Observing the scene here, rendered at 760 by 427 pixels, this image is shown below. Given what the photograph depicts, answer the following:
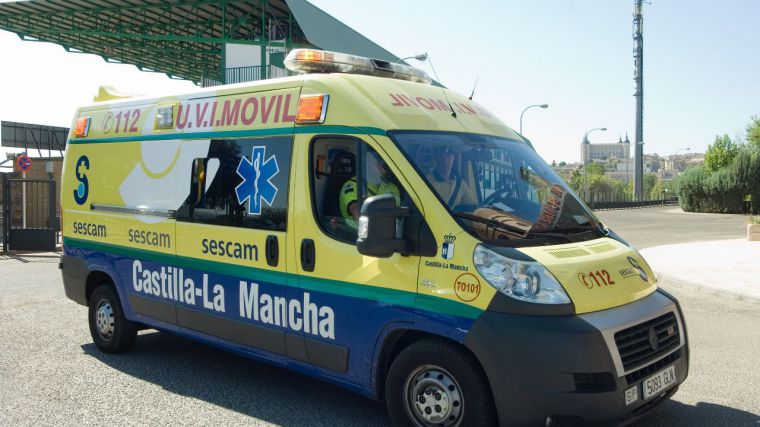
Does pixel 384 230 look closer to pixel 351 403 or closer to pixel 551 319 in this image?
pixel 551 319

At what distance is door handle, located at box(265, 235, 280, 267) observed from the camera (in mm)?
4547

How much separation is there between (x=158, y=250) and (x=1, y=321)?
3.46 meters

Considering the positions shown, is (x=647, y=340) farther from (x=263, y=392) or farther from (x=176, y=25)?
(x=176, y=25)

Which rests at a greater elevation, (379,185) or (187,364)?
(379,185)

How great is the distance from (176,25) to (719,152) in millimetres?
62329

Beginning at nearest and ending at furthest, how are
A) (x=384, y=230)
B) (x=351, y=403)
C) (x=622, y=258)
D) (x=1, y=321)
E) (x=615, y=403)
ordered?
(x=615, y=403) < (x=384, y=230) < (x=622, y=258) < (x=351, y=403) < (x=1, y=321)

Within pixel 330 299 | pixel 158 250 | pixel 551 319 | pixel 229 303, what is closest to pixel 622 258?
pixel 551 319

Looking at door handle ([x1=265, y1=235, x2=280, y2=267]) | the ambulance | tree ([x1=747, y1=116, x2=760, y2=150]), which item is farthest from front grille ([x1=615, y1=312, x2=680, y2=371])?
tree ([x1=747, y1=116, x2=760, y2=150])

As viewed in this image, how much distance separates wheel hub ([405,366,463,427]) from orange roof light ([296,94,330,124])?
1817 mm

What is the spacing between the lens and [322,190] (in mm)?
4355

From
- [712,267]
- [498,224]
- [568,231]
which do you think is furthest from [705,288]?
[498,224]

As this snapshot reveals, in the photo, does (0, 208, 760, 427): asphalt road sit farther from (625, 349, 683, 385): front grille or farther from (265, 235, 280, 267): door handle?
(265, 235, 280, 267): door handle

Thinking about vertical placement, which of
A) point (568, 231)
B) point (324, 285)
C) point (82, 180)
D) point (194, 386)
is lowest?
point (194, 386)

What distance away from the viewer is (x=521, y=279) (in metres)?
3.54
